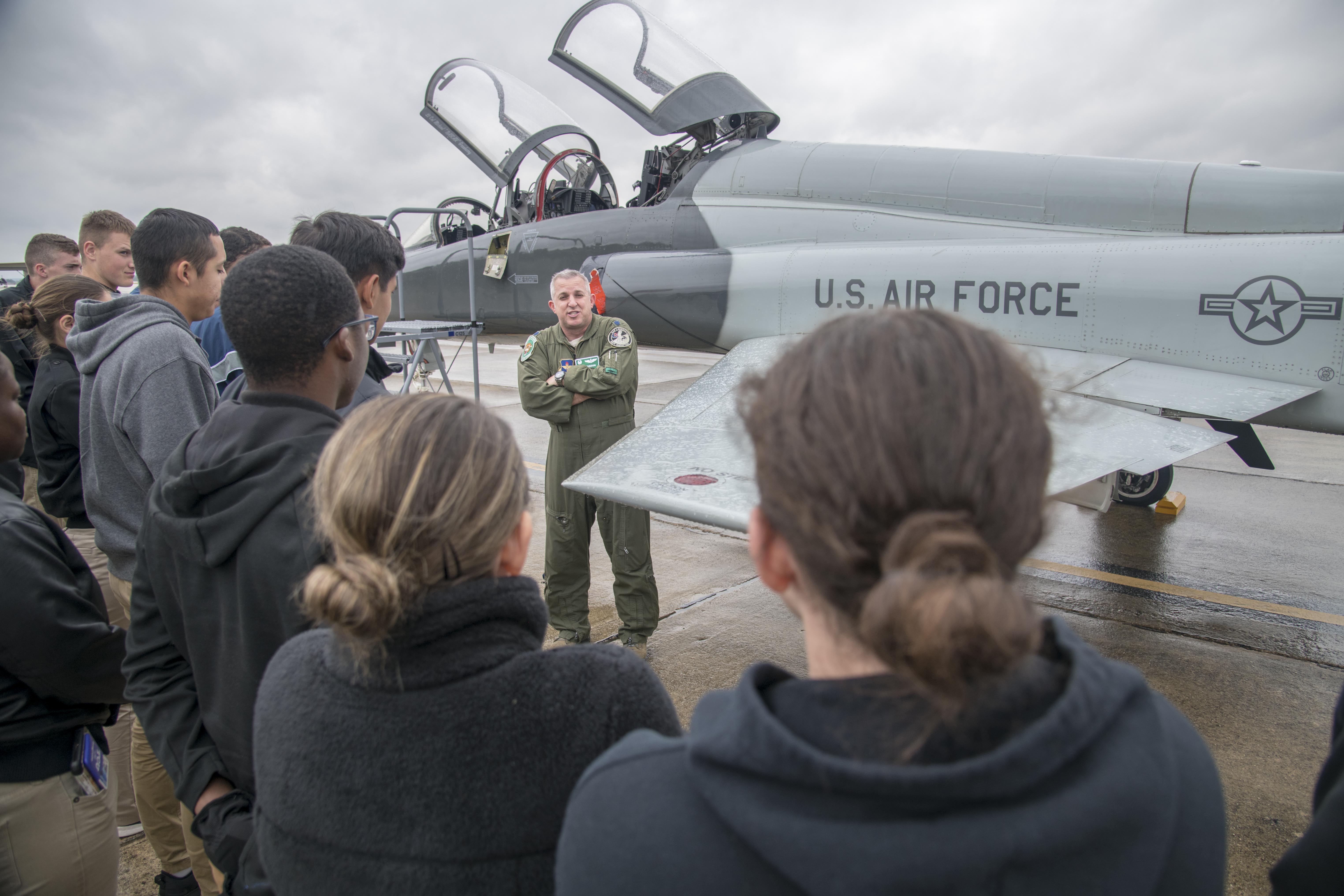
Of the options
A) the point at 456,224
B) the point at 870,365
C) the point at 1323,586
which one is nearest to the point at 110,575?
the point at 870,365

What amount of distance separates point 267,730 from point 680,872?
0.67 meters

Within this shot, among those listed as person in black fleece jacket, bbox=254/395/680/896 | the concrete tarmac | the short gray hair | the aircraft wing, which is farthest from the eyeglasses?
the concrete tarmac

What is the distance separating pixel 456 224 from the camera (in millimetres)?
9859

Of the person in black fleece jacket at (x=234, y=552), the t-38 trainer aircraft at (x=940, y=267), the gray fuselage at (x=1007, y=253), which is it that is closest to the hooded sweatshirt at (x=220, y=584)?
the person in black fleece jacket at (x=234, y=552)

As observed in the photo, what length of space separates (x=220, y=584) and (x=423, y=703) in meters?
0.71

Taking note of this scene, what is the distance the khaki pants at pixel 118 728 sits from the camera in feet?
8.70

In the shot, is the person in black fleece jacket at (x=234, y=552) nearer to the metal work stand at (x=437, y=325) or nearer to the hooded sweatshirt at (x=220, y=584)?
the hooded sweatshirt at (x=220, y=584)

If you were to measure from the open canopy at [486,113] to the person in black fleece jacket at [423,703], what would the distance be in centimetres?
863

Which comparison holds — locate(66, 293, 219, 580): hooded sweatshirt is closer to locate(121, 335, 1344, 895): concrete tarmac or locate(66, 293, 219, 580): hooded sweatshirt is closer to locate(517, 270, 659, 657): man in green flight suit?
locate(121, 335, 1344, 895): concrete tarmac

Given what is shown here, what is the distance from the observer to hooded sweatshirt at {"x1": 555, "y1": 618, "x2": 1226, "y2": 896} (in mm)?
579

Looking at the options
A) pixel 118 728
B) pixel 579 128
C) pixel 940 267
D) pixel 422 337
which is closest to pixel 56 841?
pixel 118 728

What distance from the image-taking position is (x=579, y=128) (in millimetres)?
8812

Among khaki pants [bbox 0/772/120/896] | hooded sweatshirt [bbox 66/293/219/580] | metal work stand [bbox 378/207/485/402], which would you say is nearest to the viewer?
khaki pants [bbox 0/772/120/896]

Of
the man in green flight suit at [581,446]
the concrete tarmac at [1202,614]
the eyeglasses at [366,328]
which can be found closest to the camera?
the eyeglasses at [366,328]
